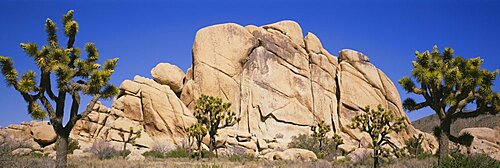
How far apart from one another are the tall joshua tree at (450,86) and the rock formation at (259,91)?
68.1ft

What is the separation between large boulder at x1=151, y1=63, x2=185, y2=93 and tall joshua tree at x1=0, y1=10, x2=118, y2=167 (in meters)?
28.2

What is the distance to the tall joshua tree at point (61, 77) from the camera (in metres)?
12.7

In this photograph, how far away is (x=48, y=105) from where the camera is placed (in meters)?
13.1

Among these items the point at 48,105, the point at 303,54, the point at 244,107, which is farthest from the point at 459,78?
the point at 303,54

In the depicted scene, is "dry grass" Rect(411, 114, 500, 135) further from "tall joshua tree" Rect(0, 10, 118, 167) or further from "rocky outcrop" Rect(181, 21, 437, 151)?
"tall joshua tree" Rect(0, 10, 118, 167)

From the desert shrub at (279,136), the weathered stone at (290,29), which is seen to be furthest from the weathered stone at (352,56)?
the desert shrub at (279,136)

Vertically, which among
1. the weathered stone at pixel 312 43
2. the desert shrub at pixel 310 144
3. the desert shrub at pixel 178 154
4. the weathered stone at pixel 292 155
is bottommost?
the weathered stone at pixel 292 155

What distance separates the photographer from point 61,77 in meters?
13.2

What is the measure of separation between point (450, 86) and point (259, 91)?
27296mm

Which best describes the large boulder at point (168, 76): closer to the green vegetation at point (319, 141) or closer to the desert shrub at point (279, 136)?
the desert shrub at point (279, 136)

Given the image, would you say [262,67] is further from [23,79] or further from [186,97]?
[23,79]

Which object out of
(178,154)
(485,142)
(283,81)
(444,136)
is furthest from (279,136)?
(444,136)

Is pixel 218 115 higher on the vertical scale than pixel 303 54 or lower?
lower

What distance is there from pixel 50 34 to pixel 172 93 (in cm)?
2600
